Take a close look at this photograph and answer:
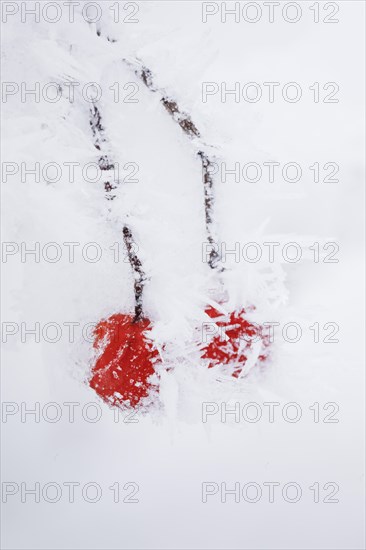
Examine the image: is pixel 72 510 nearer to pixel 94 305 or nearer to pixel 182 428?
pixel 182 428

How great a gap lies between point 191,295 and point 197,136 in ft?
0.59

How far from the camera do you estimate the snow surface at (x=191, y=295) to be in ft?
1.71

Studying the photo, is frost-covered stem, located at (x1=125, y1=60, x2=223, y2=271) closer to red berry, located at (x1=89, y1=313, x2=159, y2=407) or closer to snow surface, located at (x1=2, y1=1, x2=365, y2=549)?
snow surface, located at (x1=2, y1=1, x2=365, y2=549)

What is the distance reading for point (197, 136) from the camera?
1.59ft

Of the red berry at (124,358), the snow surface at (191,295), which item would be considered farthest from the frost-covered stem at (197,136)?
the red berry at (124,358)

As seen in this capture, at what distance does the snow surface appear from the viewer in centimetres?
52

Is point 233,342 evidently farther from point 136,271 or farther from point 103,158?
point 103,158

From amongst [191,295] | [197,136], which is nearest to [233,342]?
[191,295]

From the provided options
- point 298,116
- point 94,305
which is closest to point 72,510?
point 94,305

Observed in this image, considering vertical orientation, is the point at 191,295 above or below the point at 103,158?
below

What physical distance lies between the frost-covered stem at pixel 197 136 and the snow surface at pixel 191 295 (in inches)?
0.6

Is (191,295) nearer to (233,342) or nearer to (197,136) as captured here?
(233,342)

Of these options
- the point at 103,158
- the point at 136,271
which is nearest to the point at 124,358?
the point at 136,271

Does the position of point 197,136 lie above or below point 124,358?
above
